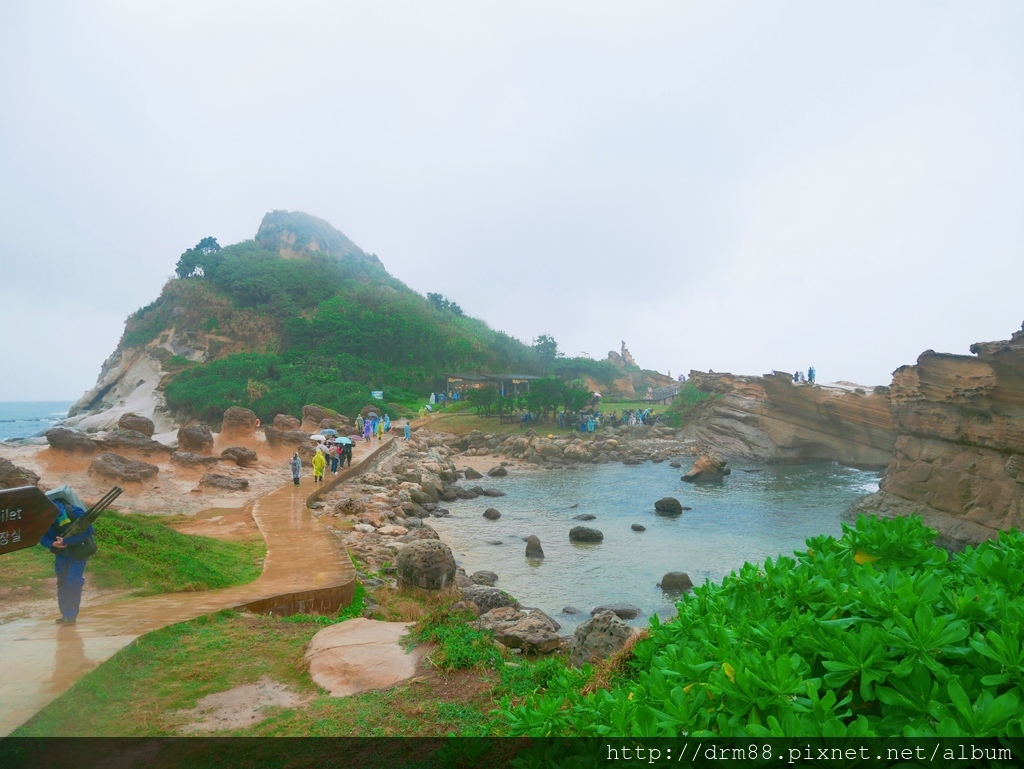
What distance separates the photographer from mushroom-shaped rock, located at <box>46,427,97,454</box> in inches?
643

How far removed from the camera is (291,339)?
58312mm

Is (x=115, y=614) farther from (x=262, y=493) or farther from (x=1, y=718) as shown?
(x=262, y=493)

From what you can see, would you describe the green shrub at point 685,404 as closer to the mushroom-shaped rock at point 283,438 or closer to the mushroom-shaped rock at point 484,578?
the mushroom-shaped rock at point 283,438

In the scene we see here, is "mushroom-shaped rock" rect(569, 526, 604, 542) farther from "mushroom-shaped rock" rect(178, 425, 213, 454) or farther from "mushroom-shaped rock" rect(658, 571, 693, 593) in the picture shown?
"mushroom-shaped rock" rect(178, 425, 213, 454)

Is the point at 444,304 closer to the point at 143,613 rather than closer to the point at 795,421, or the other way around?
the point at 795,421

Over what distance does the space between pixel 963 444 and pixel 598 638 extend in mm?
18071

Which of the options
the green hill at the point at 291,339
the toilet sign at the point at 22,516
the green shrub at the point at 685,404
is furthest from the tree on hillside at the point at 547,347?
Result: the toilet sign at the point at 22,516

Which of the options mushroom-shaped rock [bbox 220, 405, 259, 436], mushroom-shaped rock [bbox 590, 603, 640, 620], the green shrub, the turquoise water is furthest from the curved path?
the green shrub

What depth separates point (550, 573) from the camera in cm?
1579

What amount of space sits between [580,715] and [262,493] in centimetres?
1766

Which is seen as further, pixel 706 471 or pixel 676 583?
pixel 706 471

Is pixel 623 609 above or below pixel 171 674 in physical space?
below

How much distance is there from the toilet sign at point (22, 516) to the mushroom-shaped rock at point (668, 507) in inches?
859

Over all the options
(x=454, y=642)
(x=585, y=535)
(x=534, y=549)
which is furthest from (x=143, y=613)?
(x=585, y=535)
